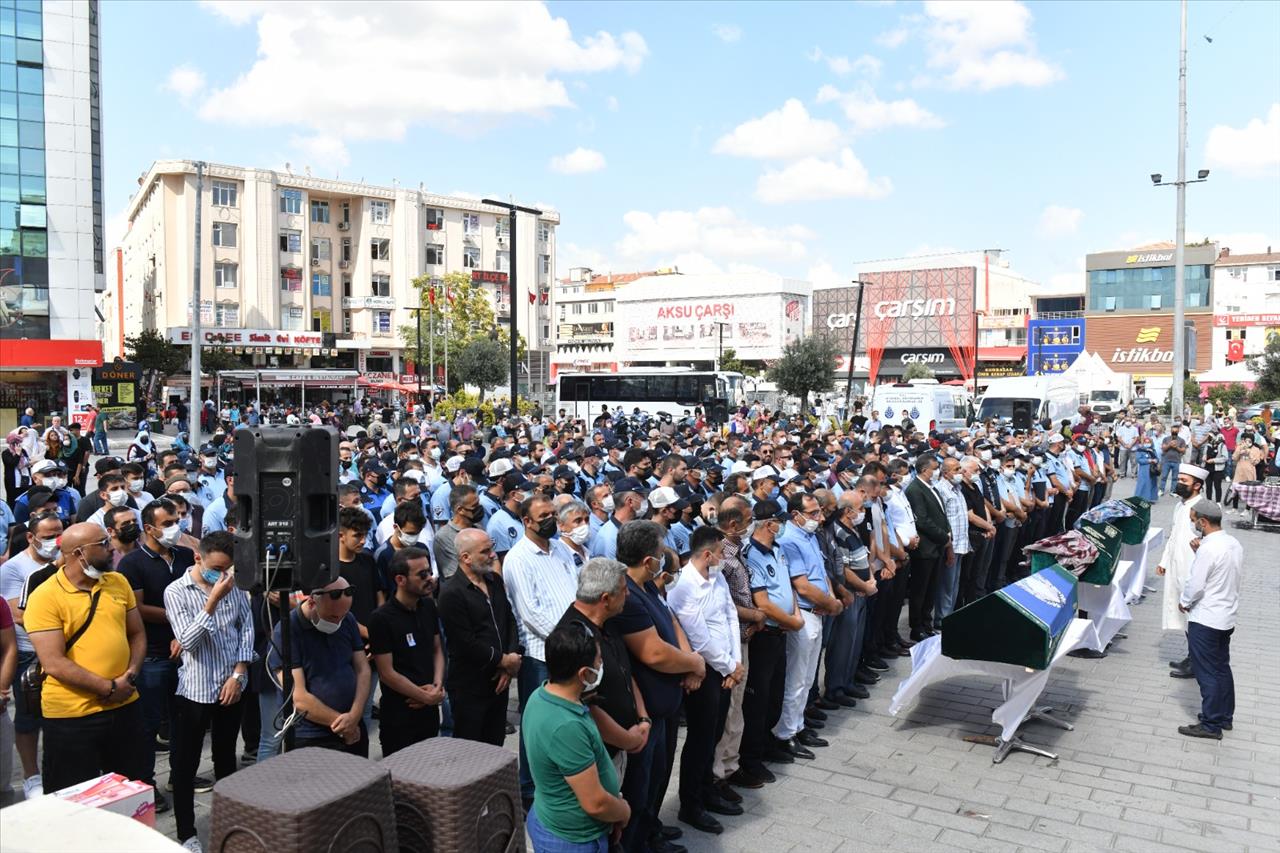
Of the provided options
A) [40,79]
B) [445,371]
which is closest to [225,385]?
[445,371]

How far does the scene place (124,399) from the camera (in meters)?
36.7

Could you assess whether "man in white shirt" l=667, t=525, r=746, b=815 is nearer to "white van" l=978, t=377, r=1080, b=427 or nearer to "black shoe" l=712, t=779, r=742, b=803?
"black shoe" l=712, t=779, r=742, b=803

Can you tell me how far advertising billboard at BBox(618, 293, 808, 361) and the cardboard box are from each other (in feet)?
283

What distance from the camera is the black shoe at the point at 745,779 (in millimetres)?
6082

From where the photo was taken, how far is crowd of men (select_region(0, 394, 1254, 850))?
182 inches

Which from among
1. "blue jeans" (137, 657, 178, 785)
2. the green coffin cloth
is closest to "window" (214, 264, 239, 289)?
"blue jeans" (137, 657, 178, 785)

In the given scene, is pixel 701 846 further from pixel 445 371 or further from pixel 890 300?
pixel 890 300

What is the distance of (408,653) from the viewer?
16.9 ft

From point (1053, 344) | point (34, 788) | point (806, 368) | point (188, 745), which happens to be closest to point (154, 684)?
point (188, 745)

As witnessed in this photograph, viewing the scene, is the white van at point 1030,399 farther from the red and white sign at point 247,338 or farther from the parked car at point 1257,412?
the red and white sign at point 247,338

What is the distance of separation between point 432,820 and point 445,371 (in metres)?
53.9

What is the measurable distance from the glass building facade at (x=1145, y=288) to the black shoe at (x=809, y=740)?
8270cm

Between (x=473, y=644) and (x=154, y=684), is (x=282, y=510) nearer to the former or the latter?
(x=473, y=644)

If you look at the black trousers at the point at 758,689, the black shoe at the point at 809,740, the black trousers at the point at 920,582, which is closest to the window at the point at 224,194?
the black trousers at the point at 920,582
